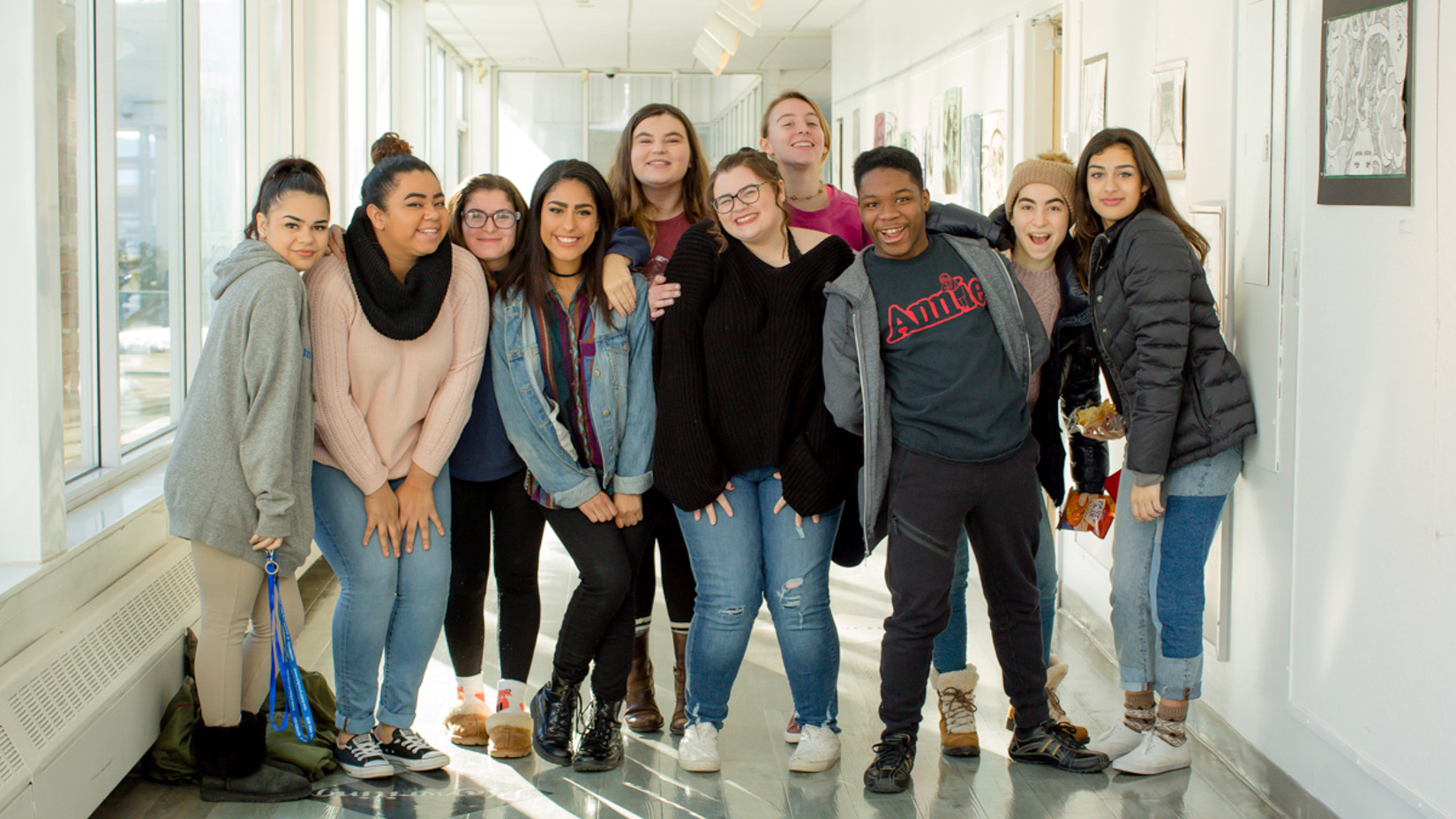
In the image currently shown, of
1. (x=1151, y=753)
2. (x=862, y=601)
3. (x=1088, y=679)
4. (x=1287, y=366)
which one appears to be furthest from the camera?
(x=862, y=601)

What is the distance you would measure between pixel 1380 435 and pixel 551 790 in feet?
6.50

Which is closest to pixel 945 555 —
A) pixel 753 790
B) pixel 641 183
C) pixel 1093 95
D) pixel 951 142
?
pixel 753 790

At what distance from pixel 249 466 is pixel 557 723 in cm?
98

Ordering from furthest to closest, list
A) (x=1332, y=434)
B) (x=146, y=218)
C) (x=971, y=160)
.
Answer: (x=971, y=160)
(x=146, y=218)
(x=1332, y=434)

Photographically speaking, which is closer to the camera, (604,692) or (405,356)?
(405,356)

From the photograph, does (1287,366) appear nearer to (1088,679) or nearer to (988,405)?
(988,405)

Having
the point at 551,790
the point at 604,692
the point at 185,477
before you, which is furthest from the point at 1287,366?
the point at 185,477

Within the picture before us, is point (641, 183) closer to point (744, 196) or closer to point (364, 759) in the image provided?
point (744, 196)

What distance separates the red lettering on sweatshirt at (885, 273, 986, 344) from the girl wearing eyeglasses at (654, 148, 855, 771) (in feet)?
0.59

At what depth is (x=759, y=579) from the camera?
2.84m

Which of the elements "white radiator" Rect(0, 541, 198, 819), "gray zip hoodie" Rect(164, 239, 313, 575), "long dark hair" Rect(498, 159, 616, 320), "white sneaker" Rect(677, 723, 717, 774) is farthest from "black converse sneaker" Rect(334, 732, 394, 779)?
"long dark hair" Rect(498, 159, 616, 320)

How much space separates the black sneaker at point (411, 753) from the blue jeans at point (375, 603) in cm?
4

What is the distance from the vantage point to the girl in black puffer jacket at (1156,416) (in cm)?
274

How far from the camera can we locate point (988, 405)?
106 inches
